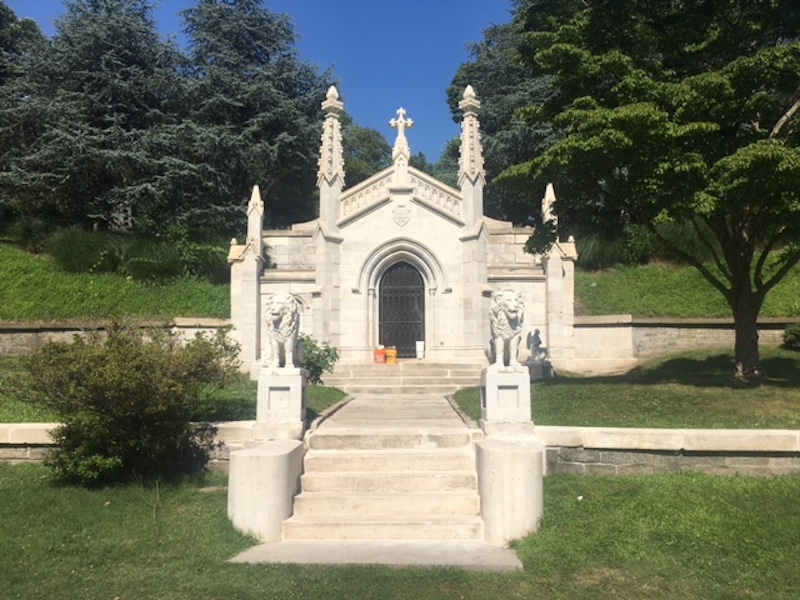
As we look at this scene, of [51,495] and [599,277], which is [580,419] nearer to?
[51,495]

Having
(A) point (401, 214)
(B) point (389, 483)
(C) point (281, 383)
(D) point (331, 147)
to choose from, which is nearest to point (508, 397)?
(B) point (389, 483)

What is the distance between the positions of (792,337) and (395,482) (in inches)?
541

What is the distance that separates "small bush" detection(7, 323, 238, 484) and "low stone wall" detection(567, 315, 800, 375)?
39.6 ft

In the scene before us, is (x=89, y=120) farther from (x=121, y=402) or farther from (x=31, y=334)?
(x=121, y=402)

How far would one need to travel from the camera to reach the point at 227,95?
26.8m

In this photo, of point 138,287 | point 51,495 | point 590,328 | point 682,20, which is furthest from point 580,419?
point 138,287

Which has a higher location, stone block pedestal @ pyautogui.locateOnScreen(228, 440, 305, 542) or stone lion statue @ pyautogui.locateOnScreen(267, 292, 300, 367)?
stone lion statue @ pyautogui.locateOnScreen(267, 292, 300, 367)

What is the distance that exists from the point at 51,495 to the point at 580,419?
6774mm

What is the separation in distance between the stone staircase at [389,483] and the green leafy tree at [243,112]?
61.9 feet

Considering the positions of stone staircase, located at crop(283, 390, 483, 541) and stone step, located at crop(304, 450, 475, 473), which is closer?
stone staircase, located at crop(283, 390, 483, 541)

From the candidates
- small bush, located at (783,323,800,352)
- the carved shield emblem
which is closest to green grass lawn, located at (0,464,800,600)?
small bush, located at (783,323,800,352)

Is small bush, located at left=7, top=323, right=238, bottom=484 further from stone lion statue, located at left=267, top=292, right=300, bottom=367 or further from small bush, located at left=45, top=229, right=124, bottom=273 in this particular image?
small bush, located at left=45, top=229, right=124, bottom=273

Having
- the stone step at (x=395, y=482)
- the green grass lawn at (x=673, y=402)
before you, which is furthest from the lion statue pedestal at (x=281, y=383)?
the green grass lawn at (x=673, y=402)

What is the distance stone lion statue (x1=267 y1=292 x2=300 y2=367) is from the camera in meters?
8.02
